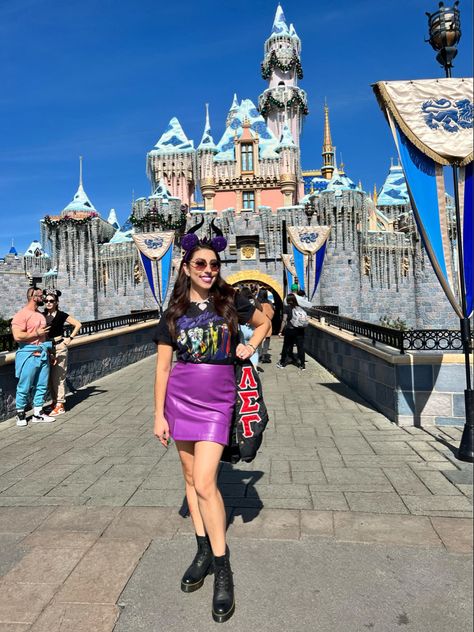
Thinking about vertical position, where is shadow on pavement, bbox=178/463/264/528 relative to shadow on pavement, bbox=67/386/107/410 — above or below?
below

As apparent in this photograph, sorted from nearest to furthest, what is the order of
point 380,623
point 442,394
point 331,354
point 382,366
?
point 380,623 → point 442,394 → point 382,366 → point 331,354

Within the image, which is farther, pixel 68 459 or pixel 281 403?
pixel 281 403

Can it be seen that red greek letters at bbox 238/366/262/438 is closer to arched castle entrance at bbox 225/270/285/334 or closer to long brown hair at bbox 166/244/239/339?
long brown hair at bbox 166/244/239/339

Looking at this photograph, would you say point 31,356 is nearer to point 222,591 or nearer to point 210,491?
point 210,491

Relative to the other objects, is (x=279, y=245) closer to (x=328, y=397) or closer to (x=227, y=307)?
(x=328, y=397)

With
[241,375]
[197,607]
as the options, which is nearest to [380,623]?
[197,607]

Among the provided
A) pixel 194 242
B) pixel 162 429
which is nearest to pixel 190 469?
pixel 162 429

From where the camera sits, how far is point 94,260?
29.1m

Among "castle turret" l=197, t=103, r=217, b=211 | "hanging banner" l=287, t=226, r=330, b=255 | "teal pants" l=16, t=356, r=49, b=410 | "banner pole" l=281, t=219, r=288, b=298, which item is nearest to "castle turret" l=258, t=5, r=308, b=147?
"castle turret" l=197, t=103, r=217, b=211

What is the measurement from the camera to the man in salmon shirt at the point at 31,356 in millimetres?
5586

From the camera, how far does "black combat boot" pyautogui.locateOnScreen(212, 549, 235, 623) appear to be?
1.97 meters

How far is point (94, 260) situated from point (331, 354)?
2295 cm

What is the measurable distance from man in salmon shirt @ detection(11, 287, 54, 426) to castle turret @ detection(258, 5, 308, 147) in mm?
38386

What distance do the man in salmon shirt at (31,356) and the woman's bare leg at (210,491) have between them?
4.17 meters
